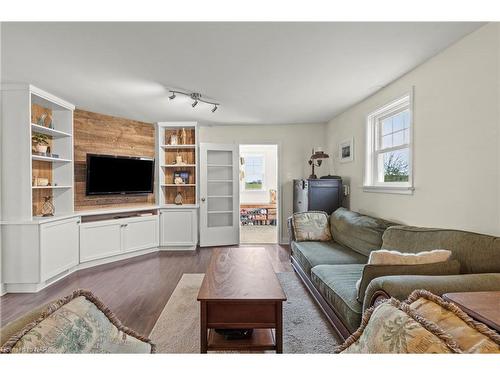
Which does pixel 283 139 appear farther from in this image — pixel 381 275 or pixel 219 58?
pixel 381 275

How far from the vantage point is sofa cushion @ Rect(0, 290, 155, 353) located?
746mm

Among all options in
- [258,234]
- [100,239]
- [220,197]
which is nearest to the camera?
[100,239]

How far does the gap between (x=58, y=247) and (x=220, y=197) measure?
2.69 meters

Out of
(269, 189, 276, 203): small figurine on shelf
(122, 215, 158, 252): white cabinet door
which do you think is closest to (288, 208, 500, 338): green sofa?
(122, 215, 158, 252): white cabinet door

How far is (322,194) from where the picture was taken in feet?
13.6

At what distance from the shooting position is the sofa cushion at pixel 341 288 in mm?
1739

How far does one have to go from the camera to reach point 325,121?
509cm

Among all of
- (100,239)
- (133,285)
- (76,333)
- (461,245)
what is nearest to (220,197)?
(100,239)

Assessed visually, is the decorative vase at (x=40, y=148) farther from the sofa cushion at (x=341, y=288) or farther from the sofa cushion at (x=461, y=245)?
the sofa cushion at (x=461, y=245)

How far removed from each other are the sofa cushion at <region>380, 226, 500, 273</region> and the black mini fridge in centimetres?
186

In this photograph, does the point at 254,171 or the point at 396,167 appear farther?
the point at 254,171

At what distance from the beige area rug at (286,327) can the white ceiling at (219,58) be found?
7.64 ft

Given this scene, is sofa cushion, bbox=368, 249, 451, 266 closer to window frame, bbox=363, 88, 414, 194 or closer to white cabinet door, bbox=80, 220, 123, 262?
window frame, bbox=363, 88, 414, 194

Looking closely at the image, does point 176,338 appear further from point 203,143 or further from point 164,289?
point 203,143
